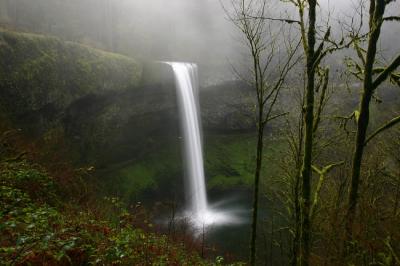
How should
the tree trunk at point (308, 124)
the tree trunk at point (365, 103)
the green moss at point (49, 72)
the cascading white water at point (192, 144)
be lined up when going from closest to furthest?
the tree trunk at point (365, 103) → the tree trunk at point (308, 124) → the green moss at point (49, 72) → the cascading white water at point (192, 144)

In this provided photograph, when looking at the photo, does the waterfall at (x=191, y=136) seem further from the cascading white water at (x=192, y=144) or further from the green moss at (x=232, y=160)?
the green moss at (x=232, y=160)

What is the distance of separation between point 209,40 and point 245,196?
19.2 metres

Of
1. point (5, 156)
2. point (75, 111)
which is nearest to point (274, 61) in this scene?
point (75, 111)

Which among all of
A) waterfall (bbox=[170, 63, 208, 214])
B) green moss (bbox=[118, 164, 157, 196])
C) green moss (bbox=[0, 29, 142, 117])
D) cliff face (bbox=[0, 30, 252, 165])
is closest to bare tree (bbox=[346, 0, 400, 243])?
cliff face (bbox=[0, 30, 252, 165])

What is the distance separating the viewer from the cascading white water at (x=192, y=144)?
80.5 ft

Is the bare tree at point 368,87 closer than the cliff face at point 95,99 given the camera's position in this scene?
Yes

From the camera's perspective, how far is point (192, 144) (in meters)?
26.1

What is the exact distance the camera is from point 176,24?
37.9 m

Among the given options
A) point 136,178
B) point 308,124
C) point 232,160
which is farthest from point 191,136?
point 308,124

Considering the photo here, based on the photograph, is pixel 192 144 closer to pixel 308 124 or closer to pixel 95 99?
pixel 95 99

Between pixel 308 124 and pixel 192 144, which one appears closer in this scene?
pixel 308 124


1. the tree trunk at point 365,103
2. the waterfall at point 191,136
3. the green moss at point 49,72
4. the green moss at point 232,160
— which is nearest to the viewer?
the tree trunk at point 365,103

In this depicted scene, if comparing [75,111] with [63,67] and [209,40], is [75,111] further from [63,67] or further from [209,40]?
[209,40]

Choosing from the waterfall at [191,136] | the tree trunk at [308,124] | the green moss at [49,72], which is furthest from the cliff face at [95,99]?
the tree trunk at [308,124]
